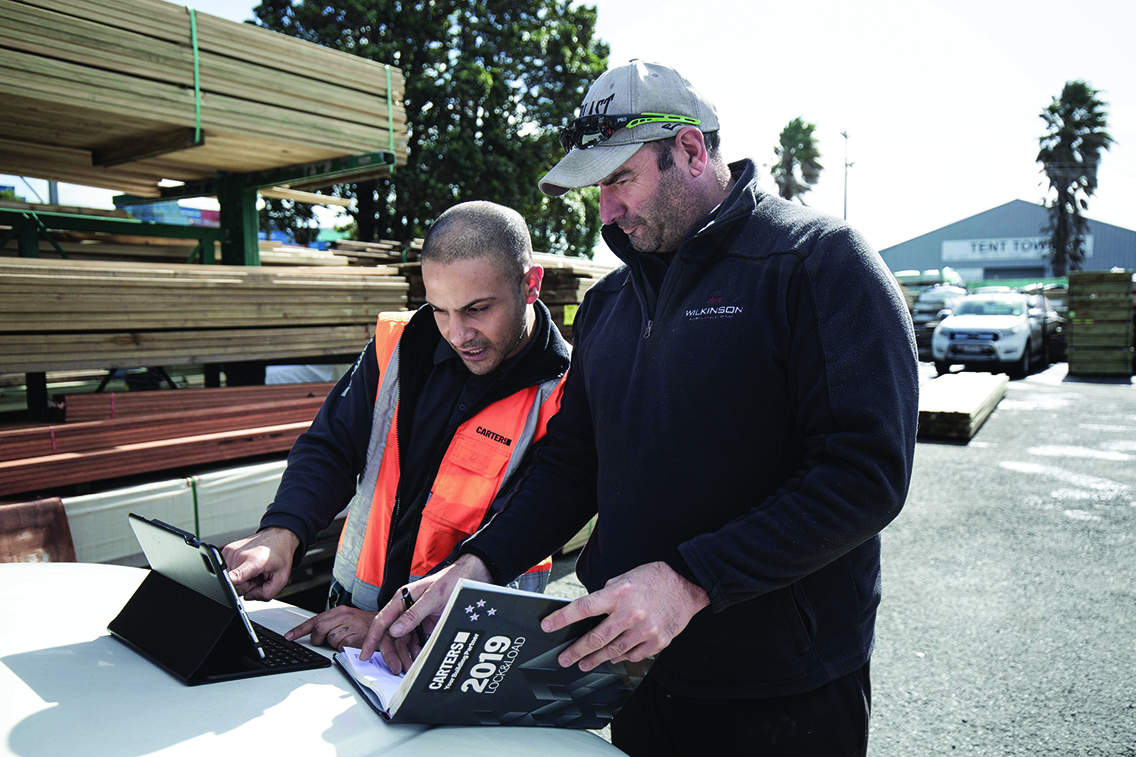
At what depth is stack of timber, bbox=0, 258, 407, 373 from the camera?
3.16m

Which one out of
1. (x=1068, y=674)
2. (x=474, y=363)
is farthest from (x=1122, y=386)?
(x=474, y=363)

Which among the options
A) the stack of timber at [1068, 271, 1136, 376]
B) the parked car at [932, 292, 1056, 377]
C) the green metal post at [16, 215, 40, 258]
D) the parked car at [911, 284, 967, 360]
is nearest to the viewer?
the green metal post at [16, 215, 40, 258]

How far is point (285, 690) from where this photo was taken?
1.35 meters

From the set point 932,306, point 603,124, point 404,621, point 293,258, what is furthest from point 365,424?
point 932,306

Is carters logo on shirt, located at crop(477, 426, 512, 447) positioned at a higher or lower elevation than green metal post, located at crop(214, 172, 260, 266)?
lower

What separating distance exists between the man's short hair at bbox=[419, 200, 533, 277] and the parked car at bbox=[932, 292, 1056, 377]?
15214mm

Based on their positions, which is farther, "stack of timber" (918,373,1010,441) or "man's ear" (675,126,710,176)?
"stack of timber" (918,373,1010,441)

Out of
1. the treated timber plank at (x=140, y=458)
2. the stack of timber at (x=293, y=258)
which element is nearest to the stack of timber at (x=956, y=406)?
the stack of timber at (x=293, y=258)

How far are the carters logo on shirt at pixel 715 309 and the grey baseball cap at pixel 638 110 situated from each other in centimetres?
36

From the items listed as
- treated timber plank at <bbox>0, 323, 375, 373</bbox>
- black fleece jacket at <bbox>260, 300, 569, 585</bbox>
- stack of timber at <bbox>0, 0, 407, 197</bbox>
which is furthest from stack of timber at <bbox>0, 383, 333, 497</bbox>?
black fleece jacket at <bbox>260, 300, 569, 585</bbox>

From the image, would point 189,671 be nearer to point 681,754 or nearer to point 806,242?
point 681,754

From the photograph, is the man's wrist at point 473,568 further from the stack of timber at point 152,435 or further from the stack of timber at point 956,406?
the stack of timber at point 956,406

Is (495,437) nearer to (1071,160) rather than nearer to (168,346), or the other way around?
(168,346)

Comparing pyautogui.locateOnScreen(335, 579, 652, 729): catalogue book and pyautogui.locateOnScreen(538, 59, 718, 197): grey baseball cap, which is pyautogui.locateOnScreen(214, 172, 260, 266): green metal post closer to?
pyautogui.locateOnScreen(538, 59, 718, 197): grey baseball cap
